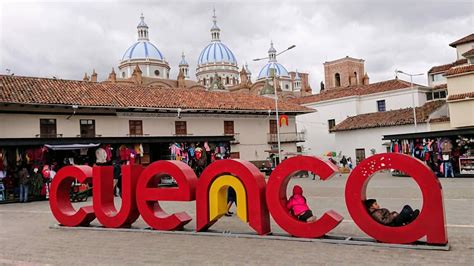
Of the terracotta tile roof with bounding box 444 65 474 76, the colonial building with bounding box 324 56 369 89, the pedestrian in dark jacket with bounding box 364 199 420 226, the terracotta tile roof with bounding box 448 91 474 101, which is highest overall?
the colonial building with bounding box 324 56 369 89

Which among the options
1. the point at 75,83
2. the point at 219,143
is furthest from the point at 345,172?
the point at 75,83

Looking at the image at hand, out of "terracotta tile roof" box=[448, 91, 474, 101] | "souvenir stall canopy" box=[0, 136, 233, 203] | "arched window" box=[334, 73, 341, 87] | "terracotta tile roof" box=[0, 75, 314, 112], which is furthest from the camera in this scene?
"arched window" box=[334, 73, 341, 87]

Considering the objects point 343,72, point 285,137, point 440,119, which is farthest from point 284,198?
point 343,72

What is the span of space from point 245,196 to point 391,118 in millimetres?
33504

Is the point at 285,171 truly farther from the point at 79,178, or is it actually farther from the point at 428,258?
the point at 79,178

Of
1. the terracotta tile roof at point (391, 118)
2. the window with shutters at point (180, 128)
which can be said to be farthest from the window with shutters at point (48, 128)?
the terracotta tile roof at point (391, 118)

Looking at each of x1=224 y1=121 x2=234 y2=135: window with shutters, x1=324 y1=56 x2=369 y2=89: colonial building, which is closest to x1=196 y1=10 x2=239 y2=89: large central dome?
x1=324 y1=56 x2=369 y2=89: colonial building

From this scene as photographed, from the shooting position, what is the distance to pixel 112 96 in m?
30.6

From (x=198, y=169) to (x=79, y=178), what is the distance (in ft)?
52.1

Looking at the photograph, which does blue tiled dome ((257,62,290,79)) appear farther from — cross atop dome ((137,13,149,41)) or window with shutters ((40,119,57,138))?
window with shutters ((40,119,57,138))

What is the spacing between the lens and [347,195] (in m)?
9.52

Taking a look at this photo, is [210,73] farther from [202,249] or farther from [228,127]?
[202,249]

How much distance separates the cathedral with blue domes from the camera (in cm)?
7706

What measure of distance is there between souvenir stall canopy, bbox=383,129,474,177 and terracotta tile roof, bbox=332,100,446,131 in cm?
1080
